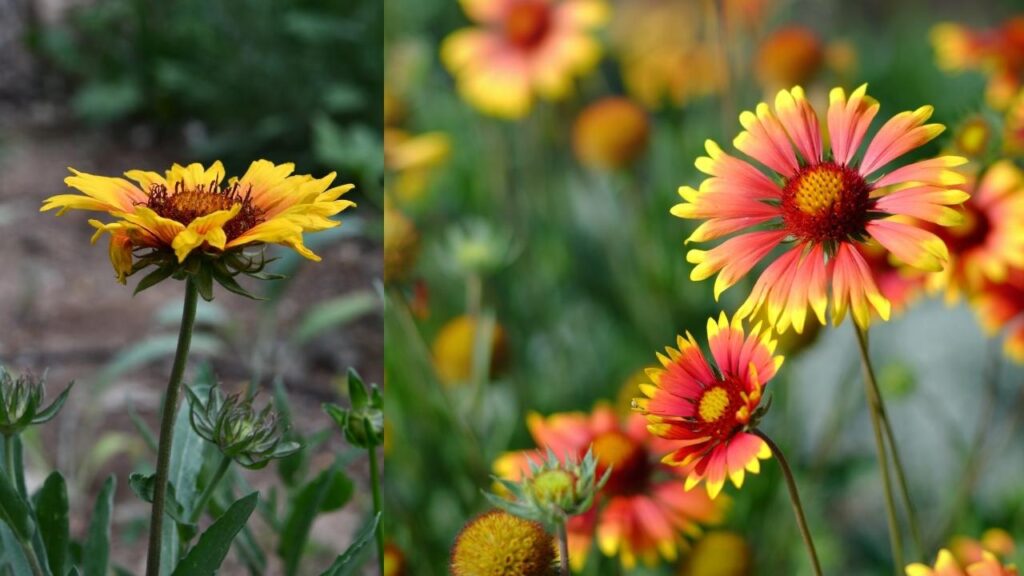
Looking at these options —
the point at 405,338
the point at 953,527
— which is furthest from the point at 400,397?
the point at 953,527

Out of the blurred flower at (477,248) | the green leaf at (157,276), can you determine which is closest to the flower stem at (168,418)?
the green leaf at (157,276)

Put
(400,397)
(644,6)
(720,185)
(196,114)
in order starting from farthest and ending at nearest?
(644,6), (400,397), (196,114), (720,185)

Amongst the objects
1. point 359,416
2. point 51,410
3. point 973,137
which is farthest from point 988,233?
point 51,410

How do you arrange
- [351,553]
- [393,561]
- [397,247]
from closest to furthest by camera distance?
[351,553] < [393,561] < [397,247]

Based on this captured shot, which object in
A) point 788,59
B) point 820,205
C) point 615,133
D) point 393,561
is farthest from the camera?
point 615,133

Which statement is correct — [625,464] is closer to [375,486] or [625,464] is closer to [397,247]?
[375,486]

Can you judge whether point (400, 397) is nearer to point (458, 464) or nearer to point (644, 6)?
point (458, 464)
